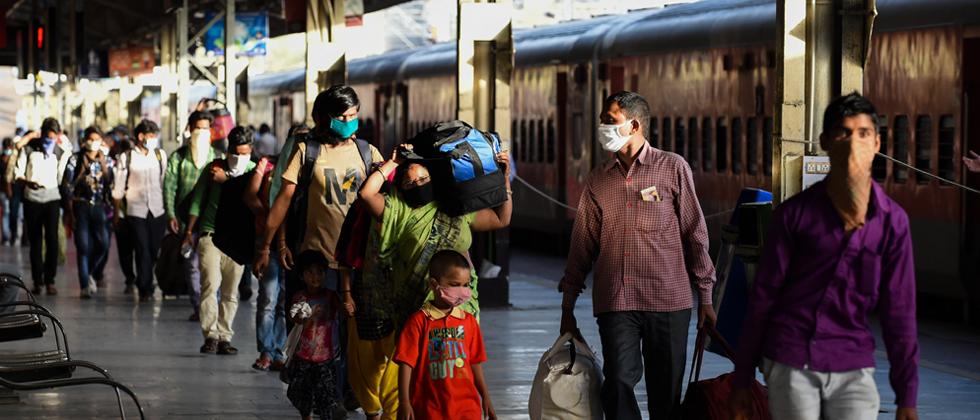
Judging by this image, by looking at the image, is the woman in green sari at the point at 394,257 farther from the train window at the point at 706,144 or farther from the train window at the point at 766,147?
the train window at the point at 706,144

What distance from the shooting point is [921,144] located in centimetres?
1703

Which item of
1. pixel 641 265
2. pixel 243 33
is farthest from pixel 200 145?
pixel 243 33

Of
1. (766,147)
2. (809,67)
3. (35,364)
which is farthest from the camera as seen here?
(766,147)

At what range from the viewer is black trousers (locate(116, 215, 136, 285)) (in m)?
19.0

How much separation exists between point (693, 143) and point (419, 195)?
47.2 feet

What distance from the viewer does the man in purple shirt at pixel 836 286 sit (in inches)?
235

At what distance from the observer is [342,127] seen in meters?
9.93

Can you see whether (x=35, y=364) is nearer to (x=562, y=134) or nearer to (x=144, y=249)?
(x=144, y=249)

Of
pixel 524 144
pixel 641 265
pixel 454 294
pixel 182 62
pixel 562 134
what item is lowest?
pixel 454 294

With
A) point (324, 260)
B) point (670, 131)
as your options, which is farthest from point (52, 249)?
point (324, 260)

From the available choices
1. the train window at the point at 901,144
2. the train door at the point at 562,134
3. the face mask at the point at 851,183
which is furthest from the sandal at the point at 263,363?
the train door at the point at 562,134

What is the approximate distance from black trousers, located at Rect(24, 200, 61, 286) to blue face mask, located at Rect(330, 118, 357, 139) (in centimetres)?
1009

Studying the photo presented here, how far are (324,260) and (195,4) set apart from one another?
23.5 m

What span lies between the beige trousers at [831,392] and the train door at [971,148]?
10.3 metres
